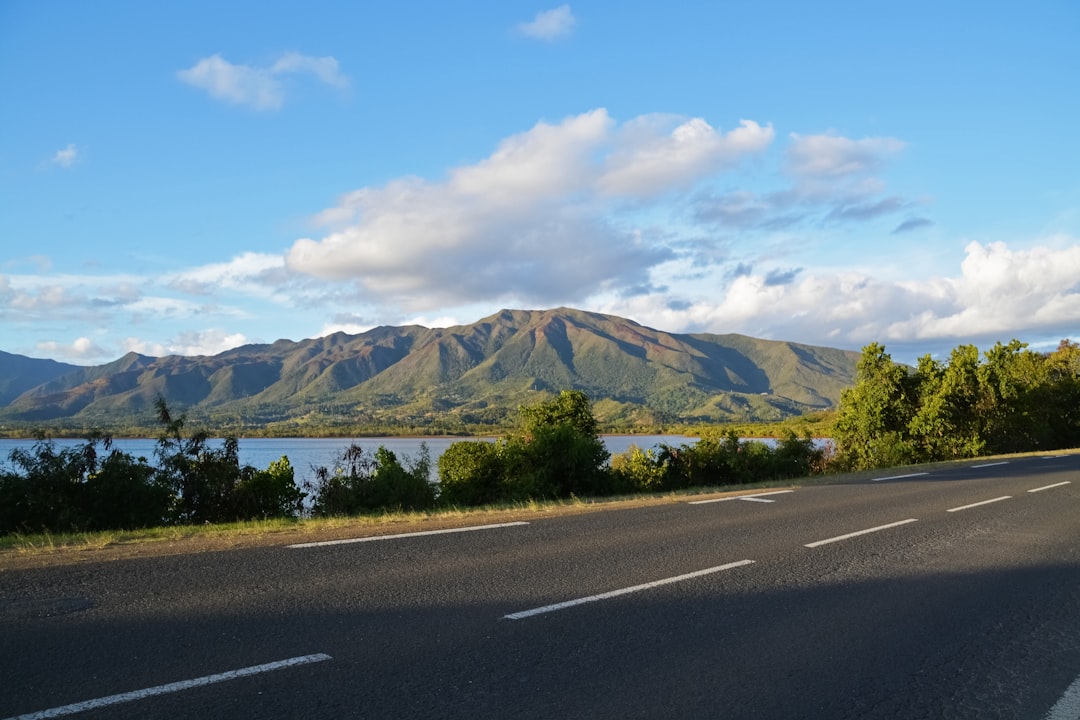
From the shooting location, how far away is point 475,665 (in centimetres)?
505

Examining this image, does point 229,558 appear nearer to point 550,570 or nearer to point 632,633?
point 550,570

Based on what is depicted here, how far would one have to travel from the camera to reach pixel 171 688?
14.6ft

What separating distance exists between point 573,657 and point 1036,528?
389 inches

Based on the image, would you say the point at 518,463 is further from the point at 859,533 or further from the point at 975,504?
the point at 859,533

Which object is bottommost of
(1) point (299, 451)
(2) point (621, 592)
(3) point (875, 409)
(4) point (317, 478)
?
(1) point (299, 451)

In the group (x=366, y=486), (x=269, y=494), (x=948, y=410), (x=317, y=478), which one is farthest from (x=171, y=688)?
(x=948, y=410)

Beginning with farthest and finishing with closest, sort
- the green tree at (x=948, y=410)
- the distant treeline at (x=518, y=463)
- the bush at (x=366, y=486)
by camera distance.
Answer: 1. the green tree at (x=948, y=410)
2. the bush at (x=366, y=486)
3. the distant treeline at (x=518, y=463)

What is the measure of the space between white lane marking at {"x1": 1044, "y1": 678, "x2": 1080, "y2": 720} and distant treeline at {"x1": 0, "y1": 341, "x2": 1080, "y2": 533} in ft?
45.6

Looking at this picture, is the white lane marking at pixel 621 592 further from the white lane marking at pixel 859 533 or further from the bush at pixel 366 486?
the bush at pixel 366 486

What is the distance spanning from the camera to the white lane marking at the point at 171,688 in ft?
13.3

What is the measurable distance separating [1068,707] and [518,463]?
695 inches

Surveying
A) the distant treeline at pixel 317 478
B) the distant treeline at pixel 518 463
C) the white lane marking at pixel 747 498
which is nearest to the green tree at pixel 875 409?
the distant treeline at pixel 518 463

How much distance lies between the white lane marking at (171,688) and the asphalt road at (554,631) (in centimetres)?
2

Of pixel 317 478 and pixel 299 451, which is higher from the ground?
pixel 317 478
